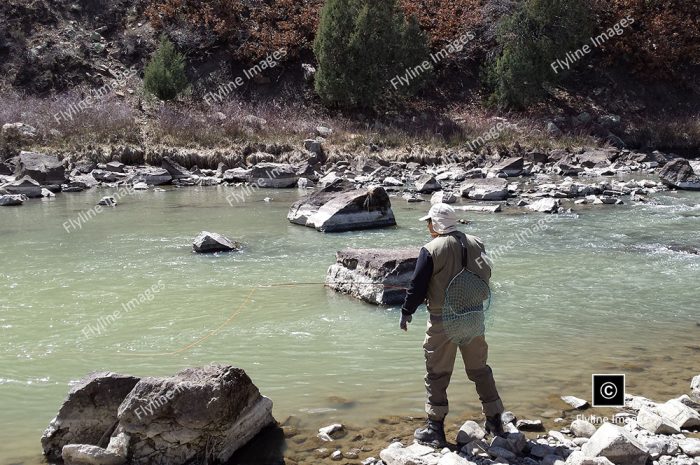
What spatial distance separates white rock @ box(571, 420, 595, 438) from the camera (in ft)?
16.0

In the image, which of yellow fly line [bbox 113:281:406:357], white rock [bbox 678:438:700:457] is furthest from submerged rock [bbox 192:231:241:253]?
white rock [bbox 678:438:700:457]

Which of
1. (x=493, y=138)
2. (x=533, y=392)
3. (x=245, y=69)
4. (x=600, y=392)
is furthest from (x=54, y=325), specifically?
(x=245, y=69)

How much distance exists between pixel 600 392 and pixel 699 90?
38.7 metres

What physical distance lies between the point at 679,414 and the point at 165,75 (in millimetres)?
28941

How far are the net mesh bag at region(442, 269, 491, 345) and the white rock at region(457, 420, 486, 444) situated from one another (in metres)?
0.62

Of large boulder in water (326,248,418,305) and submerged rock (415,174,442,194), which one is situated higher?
Result: submerged rock (415,174,442,194)

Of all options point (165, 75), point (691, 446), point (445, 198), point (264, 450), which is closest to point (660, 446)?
point (691, 446)

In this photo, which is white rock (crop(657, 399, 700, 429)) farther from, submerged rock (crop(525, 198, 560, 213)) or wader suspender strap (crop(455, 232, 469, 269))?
submerged rock (crop(525, 198, 560, 213))

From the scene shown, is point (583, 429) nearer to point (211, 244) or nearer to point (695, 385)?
point (695, 385)

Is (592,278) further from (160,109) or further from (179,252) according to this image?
(160,109)

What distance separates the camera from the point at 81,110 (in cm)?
2770

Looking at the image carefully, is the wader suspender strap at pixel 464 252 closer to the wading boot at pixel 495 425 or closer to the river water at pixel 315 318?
the wading boot at pixel 495 425

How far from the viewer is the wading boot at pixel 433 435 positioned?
4.86 metres

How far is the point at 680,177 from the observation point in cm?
2091
